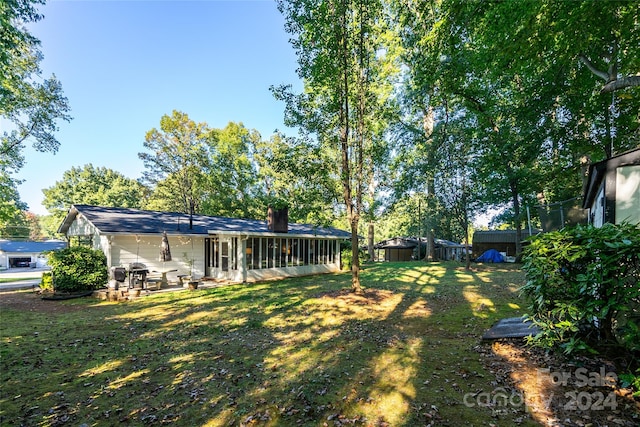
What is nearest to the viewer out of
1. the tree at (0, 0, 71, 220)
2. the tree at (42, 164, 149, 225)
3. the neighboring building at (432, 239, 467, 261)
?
the tree at (0, 0, 71, 220)

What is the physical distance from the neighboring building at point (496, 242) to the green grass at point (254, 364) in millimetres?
33625

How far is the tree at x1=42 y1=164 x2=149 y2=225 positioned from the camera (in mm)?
37438

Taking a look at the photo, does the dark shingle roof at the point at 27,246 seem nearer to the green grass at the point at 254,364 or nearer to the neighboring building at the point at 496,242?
the green grass at the point at 254,364

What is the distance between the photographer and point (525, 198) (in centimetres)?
2145

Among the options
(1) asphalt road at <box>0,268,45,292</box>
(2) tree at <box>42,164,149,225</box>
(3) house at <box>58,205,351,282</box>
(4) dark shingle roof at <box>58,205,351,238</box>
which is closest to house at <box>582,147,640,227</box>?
(4) dark shingle roof at <box>58,205,351,238</box>

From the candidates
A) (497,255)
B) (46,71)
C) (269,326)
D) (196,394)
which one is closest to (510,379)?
(196,394)

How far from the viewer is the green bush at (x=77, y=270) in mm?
10797

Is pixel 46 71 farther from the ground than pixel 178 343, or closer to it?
farther from the ground

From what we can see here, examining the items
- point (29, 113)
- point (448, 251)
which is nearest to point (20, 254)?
point (29, 113)

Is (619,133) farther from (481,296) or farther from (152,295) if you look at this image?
(152,295)

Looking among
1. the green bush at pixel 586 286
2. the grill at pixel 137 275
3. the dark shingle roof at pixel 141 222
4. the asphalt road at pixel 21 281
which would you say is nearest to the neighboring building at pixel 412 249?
the dark shingle roof at pixel 141 222

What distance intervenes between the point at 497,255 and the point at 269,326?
2932cm

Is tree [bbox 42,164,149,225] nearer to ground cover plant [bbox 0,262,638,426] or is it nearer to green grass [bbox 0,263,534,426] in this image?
ground cover plant [bbox 0,262,638,426]

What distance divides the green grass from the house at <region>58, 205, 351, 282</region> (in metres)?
4.06
